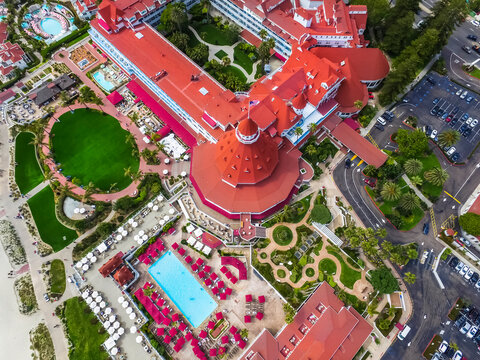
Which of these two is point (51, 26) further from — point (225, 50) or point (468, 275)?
point (468, 275)

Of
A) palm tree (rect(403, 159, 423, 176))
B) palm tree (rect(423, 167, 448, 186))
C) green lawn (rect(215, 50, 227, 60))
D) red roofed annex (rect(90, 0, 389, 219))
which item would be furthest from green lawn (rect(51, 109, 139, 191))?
palm tree (rect(423, 167, 448, 186))

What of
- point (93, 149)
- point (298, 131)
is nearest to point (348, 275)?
point (298, 131)

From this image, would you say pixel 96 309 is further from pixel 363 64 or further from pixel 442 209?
pixel 363 64

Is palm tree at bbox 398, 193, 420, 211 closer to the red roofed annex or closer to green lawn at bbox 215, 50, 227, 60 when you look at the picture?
the red roofed annex

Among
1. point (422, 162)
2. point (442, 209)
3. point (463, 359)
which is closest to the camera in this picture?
point (463, 359)

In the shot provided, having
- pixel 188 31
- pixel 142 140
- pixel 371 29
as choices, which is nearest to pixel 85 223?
pixel 142 140

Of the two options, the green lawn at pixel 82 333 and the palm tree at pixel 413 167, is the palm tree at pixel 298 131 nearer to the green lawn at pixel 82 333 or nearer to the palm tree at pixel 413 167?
the palm tree at pixel 413 167
